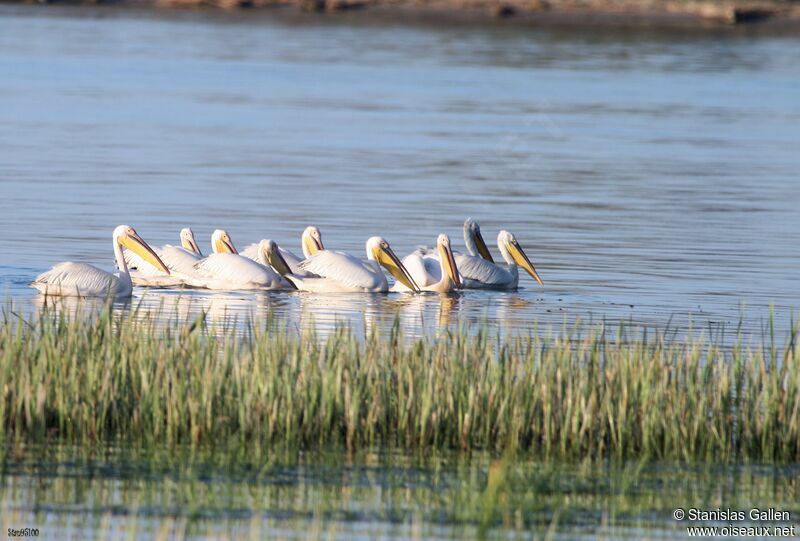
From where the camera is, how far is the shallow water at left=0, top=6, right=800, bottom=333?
14.7 m

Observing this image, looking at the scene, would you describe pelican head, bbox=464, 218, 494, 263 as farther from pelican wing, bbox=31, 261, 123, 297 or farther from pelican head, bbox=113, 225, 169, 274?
pelican wing, bbox=31, 261, 123, 297

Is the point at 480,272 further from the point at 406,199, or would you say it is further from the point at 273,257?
the point at 406,199

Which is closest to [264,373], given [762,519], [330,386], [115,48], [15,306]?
[330,386]

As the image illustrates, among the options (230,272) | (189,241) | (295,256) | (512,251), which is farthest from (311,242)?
(512,251)

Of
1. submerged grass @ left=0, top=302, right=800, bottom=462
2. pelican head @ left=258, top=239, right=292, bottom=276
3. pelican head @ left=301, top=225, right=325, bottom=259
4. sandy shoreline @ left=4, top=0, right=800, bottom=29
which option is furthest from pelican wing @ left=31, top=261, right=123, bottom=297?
sandy shoreline @ left=4, top=0, right=800, bottom=29

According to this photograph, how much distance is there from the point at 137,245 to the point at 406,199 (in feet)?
24.6

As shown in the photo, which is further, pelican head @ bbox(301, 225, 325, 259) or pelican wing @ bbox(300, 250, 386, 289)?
pelican head @ bbox(301, 225, 325, 259)

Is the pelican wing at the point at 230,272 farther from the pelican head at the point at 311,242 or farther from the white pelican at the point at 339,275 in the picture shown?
the pelican head at the point at 311,242

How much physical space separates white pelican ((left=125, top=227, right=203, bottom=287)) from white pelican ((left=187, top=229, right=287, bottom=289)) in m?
0.10

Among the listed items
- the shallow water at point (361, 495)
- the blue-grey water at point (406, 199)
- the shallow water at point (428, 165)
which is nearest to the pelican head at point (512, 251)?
the shallow water at point (428, 165)

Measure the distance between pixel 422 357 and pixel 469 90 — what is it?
102 ft

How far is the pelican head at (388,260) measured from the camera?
14.6 m

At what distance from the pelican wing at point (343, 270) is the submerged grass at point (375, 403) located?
5.15 m

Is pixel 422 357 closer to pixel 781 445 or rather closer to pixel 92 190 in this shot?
pixel 781 445
